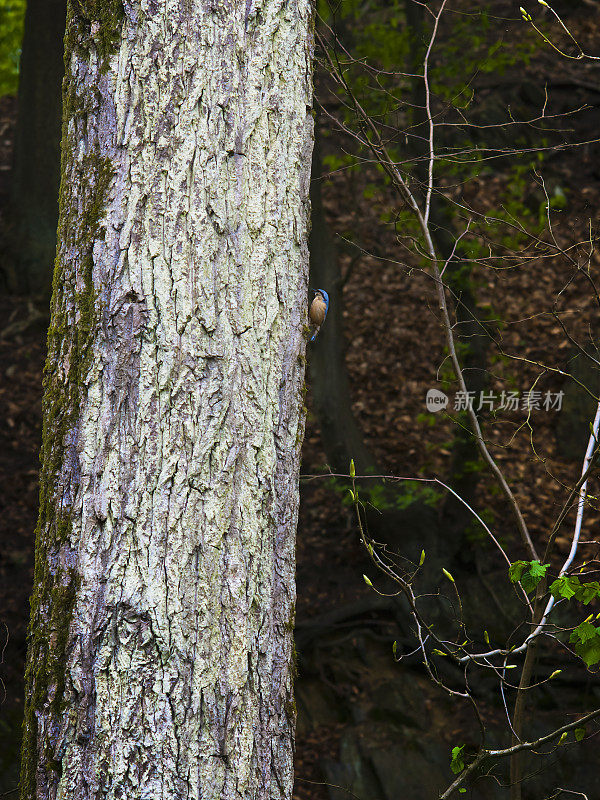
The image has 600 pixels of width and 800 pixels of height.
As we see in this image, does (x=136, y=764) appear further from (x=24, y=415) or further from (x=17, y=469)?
(x=24, y=415)

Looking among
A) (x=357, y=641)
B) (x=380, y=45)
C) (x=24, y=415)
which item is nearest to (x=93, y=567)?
(x=357, y=641)

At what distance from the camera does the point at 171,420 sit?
1487 mm

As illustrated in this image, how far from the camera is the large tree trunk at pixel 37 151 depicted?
7512 millimetres

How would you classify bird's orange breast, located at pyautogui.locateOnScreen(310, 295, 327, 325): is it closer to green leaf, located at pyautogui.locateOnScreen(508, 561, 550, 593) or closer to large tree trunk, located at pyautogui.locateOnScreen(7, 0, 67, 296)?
green leaf, located at pyautogui.locateOnScreen(508, 561, 550, 593)

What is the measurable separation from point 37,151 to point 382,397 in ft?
15.5

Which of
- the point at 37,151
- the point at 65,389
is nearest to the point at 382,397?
the point at 37,151

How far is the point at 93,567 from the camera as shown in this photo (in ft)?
4.80

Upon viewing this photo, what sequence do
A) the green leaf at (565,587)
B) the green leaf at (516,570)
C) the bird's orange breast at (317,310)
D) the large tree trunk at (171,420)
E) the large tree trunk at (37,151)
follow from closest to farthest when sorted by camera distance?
the large tree trunk at (171,420)
the green leaf at (565,587)
the green leaf at (516,570)
the bird's orange breast at (317,310)
the large tree trunk at (37,151)

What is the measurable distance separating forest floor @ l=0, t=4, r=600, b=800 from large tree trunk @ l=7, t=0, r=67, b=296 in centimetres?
53

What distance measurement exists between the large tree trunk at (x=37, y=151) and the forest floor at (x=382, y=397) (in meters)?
0.53

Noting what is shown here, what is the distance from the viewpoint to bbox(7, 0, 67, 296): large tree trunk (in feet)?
24.6

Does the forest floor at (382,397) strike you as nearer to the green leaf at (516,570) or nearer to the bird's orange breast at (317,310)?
the bird's orange breast at (317,310)

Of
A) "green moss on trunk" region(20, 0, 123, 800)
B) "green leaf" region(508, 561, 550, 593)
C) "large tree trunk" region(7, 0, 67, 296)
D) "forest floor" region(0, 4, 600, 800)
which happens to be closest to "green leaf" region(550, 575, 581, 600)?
"green leaf" region(508, 561, 550, 593)

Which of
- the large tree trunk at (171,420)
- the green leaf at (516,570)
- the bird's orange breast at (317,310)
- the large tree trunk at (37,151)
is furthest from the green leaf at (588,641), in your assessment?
the large tree trunk at (37,151)
